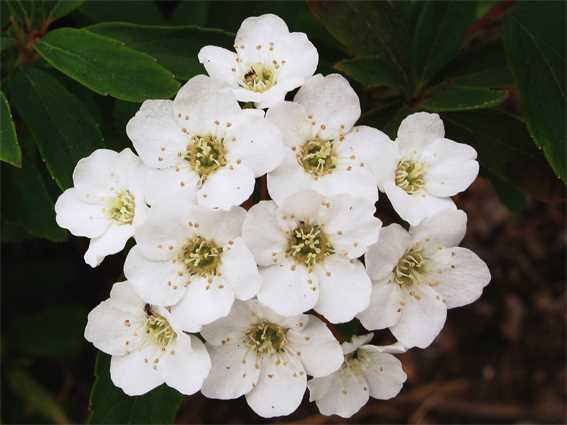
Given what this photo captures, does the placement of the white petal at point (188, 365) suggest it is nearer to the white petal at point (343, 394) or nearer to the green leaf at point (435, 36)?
the white petal at point (343, 394)

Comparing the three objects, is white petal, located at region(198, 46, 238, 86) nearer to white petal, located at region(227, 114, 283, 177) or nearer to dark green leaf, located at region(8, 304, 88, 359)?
white petal, located at region(227, 114, 283, 177)

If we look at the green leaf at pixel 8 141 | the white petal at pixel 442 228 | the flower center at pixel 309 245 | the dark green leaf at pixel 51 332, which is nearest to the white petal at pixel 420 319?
the white petal at pixel 442 228

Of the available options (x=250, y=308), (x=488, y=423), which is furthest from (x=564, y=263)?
(x=250, y=308)

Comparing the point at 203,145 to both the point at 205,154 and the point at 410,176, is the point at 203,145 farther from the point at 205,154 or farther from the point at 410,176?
the point at 410,176

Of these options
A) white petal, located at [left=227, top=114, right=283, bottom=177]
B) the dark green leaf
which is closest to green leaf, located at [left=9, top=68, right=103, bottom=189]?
white petal, located at [left=227, top=114, right=283, bottom=177]

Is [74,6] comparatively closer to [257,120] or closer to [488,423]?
[257,120]

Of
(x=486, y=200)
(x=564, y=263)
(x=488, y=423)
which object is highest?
(x=486, y=200)
